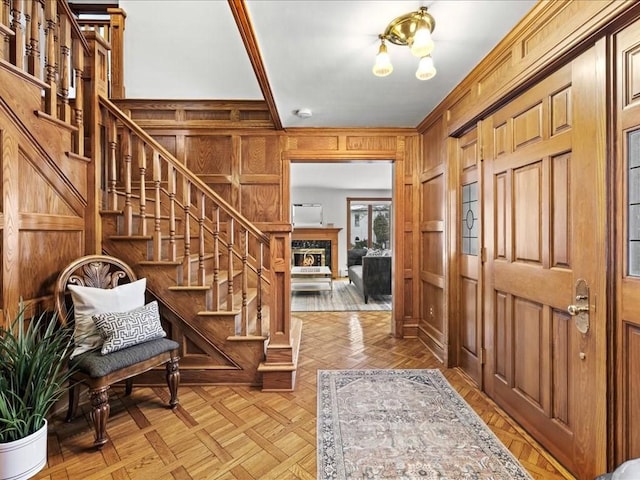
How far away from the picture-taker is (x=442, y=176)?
9.12 ft

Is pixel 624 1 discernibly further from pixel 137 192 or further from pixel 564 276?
pixel 137 192

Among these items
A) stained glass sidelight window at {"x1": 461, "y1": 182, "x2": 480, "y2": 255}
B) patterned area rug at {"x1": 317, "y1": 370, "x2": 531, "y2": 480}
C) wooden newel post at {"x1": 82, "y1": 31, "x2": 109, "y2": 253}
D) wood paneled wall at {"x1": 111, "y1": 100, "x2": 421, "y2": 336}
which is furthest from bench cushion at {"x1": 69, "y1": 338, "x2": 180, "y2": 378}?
stained glass sidelight window at {"x1": 461, "y1": 182, "x2": 480, "y2": 255}

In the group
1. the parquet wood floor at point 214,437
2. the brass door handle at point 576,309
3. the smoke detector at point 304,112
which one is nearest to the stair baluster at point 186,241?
the parquet wood floor at point 214,437

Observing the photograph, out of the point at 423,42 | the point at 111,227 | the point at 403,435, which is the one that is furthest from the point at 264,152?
the point at 403,435

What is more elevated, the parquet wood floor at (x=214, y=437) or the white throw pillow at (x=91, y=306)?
the white throw pillow at (x=91, y=306)

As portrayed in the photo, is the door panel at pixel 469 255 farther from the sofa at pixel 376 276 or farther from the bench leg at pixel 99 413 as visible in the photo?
the sofa at pixel 376 276

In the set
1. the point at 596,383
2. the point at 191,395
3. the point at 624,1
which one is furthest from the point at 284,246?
the point at 624,1

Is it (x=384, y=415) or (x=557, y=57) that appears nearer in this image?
(x=557, y=57)

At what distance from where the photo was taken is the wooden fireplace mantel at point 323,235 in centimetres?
792

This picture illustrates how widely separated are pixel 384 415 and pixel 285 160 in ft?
8.55

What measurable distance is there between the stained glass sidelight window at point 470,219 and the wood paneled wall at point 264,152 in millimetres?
848

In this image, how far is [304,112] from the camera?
2.86 meters

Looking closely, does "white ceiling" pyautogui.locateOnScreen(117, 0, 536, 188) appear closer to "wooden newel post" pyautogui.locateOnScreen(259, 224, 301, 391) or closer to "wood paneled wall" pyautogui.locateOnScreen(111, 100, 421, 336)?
"wood paneled wall" pyautogui.locateOnScreen(111, 100, 421, 336)

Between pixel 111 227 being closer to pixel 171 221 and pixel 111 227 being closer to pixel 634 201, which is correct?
pixel 171 221
